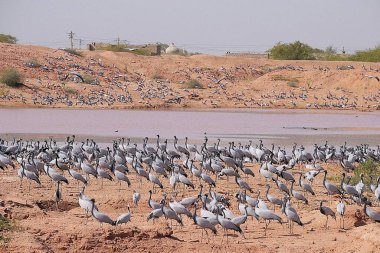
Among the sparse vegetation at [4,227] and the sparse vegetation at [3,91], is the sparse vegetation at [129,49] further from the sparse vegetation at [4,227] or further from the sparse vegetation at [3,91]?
the sparse vegetation at [4,227]

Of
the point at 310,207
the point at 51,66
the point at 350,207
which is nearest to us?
the point at 350,207

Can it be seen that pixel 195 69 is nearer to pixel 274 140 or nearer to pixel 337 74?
pixel 337 74

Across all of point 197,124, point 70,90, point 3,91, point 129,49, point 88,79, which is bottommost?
point 197,124

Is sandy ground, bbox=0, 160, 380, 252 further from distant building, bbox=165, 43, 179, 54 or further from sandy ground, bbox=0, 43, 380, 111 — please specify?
distant building, bbox=165, 43, 179, 54

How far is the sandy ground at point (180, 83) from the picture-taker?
53.8 meters

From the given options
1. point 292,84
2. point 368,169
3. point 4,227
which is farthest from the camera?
point 292,84

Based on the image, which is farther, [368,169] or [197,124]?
[197,124]

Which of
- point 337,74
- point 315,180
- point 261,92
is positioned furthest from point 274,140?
point 337,74

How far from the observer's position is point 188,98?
188 ft

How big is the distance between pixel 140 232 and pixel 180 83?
54911 mm

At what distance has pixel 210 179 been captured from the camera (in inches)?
737

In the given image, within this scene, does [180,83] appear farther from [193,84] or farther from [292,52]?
[292,52]

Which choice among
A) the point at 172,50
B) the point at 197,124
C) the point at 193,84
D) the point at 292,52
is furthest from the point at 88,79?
the point at 172,50

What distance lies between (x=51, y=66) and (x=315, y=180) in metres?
44.3
